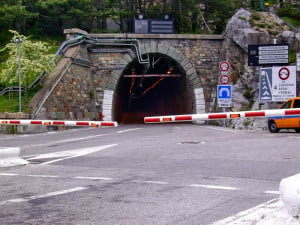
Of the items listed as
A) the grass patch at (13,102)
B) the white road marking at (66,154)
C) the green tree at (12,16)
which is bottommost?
the white road marking at (66,154)

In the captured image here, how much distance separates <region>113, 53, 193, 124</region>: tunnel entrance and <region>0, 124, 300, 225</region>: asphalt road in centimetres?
2517

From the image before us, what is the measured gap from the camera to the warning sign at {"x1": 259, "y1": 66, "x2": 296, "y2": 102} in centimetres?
2639

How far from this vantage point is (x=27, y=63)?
1108 inches

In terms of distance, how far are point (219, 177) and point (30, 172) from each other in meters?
3.38

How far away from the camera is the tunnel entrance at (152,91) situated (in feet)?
130

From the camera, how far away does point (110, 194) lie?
656 centimetres

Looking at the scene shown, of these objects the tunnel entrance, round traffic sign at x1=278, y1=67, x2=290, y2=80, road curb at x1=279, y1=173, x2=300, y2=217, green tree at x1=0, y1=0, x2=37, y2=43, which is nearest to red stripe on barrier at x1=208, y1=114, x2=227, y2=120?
road curb at x1=279, y1=173, x2=300, y2=217

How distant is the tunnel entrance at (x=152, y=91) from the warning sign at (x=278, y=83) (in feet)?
33.7

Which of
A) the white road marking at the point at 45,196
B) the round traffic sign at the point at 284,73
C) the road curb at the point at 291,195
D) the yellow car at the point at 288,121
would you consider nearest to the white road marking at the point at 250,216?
the road curb at the point at 291,195

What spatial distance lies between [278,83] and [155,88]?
26.4 m

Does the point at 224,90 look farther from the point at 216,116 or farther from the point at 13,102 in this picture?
the point at 216,116

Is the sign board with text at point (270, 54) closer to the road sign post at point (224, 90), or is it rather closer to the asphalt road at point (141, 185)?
the road sign post at point (224, 90)

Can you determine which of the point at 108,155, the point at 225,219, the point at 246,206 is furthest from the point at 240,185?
the point at 108,155

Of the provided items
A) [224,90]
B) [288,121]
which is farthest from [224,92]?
[288,121]
